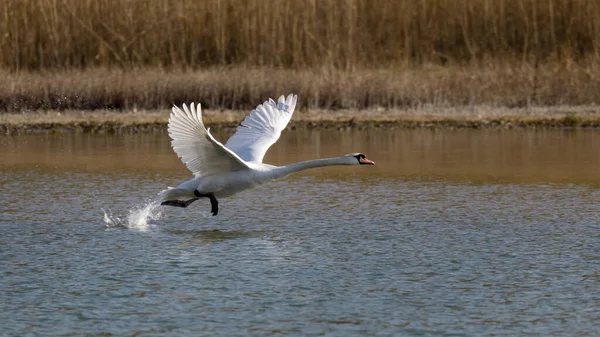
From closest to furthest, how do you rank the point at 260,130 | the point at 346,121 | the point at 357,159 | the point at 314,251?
the point at 314,251 < the point at 357,159 < the point at 260,130 < the point at 346,121

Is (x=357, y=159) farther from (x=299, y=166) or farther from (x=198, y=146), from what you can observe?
(x=198, y=146)

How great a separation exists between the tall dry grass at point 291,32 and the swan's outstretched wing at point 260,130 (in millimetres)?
11231

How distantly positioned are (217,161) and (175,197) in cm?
76

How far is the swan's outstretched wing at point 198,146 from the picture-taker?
28.8ft

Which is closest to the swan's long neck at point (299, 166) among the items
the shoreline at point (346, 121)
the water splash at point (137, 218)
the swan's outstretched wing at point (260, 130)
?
the swan's outstretched wing at point (260, 130)

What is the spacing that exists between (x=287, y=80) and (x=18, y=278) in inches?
521

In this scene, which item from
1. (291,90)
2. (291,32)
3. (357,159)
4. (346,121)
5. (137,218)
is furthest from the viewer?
(291,32)

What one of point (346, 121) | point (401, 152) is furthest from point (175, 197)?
point (346, 121)

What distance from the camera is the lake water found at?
6508mm

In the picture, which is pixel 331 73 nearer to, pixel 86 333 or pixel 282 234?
pixel 282 234

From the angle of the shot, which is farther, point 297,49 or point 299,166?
point 297,49

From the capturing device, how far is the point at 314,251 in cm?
855

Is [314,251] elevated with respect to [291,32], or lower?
lower

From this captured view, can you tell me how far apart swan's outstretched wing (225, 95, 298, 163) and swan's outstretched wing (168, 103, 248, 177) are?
0.73 m
